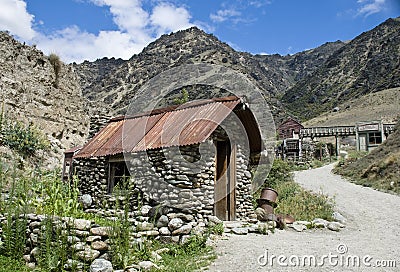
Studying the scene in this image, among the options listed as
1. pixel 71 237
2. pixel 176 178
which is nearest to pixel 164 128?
pixel 176 178

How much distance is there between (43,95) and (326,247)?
1300 centimetres

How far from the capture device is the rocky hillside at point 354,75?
85031 mm

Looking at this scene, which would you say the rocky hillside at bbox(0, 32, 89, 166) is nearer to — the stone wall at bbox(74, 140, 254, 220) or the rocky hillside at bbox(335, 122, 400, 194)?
the stone wall at bbox(74, 140, 254, 220)

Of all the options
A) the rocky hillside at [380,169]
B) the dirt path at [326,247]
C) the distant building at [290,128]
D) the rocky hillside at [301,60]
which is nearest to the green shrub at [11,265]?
the dirt path at [326,247]

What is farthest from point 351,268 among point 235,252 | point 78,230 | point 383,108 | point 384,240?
point 383,108

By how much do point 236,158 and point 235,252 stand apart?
3.78m

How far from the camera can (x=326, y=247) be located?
344 inches

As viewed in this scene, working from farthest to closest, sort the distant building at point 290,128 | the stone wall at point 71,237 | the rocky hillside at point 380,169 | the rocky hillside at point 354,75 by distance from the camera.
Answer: the rocky hillside at point 354,75
the distant building at point 290,128
the rocky hillside at point 380,169
the stone wall at point 71,237

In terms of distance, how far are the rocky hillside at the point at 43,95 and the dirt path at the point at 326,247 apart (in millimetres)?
9933

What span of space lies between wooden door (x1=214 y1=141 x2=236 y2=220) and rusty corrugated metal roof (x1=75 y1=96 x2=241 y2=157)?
4.05 feet

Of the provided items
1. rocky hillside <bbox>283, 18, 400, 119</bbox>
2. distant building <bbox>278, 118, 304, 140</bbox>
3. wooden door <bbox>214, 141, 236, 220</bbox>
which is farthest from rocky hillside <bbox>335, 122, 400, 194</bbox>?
rocky hillside <bbox>283, 18, 400, 119</bbox>

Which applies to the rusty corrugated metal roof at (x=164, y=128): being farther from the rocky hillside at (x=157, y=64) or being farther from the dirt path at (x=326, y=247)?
the rocky hillside at (x=157, y=64)

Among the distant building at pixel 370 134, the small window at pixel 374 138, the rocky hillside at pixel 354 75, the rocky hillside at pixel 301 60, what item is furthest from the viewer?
the rocky hillside at pixel 301 60

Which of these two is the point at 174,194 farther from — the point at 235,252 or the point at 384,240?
the point at 384,240
